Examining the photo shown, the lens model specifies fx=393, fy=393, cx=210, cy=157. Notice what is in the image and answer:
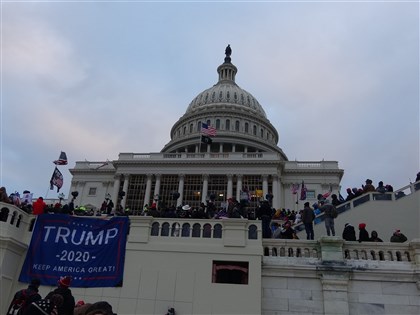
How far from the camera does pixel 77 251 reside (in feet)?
51.1

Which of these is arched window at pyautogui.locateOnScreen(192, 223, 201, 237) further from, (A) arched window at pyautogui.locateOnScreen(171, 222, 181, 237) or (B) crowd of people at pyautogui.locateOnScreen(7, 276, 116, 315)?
(B) crowd of people at pyautogui.locateOnScreen(7, 276, 116, 315)

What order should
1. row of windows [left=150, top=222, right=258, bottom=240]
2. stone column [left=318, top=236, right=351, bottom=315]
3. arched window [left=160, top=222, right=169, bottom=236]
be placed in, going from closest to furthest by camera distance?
1. stone column [left=318, top=236, right=351, bottom=315]
2. row of windows [left=150, top=222, right=258, bottom=240]
3. arched window [left=160, top=222, right=169, bottom=236]

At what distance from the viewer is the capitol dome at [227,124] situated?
254 ft

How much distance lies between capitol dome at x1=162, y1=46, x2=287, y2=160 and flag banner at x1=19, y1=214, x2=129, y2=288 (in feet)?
184

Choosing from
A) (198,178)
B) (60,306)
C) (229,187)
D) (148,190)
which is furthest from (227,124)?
(60,306)

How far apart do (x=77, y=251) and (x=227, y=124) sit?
70860 millimetres

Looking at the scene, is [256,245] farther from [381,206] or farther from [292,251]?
[381,206]

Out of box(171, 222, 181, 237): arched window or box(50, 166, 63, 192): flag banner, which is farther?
box(50, 166, 63, 192): flag banner

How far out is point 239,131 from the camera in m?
82.5

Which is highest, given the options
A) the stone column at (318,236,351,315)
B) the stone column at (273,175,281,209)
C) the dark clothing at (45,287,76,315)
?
the stone column at (273,175,281,209)

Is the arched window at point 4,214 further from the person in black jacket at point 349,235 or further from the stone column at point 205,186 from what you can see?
the stone column at point 205,186

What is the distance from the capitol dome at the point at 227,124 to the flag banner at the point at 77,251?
5616cm

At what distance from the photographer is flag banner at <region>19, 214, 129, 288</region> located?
14820 millimetres

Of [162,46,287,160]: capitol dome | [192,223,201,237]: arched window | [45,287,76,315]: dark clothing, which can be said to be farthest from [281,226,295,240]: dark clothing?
[162,46,287,160]: capitol dome
